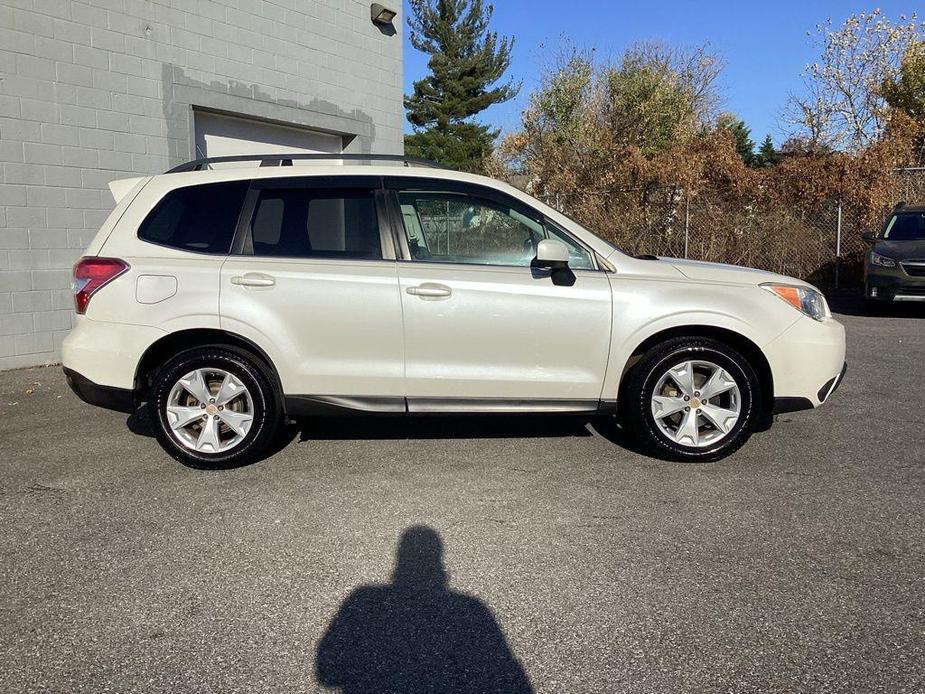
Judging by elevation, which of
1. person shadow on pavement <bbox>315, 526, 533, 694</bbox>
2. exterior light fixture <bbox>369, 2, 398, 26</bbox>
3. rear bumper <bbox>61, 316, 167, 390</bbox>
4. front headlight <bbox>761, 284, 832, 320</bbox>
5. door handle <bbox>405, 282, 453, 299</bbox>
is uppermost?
exterior light fixture <bbox>369, 2, 398, 26</bbox>

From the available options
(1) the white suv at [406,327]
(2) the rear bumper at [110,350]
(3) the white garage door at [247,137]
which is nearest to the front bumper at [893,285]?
(1) the white suv at [406,327]

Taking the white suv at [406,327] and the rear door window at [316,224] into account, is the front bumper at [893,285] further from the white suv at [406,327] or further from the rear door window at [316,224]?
the rear door window at [316,224]

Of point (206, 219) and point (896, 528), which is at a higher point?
point (206, 219)

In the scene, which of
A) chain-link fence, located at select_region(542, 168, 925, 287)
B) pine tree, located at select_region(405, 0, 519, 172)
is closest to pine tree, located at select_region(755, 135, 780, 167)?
pine tree, located at select_region(405, 0, 519, 172)

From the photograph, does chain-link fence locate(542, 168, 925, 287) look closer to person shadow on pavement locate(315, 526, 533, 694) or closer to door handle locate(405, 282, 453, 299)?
door handle locate(405, 282, 453, 299)

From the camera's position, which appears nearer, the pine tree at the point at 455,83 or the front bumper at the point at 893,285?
the front bumper at the point at 893,285

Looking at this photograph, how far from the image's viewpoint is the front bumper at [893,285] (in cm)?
1077

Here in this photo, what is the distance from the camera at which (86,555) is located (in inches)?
133

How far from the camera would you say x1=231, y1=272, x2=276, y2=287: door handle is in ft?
14.5

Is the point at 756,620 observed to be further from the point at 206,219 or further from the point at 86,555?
the point at 206,219

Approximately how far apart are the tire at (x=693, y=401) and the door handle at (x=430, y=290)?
49.6 inches

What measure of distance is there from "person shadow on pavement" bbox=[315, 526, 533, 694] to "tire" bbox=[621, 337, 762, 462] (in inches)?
75.2

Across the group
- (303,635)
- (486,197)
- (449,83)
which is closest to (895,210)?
(486,197)

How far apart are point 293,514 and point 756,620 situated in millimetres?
2285
